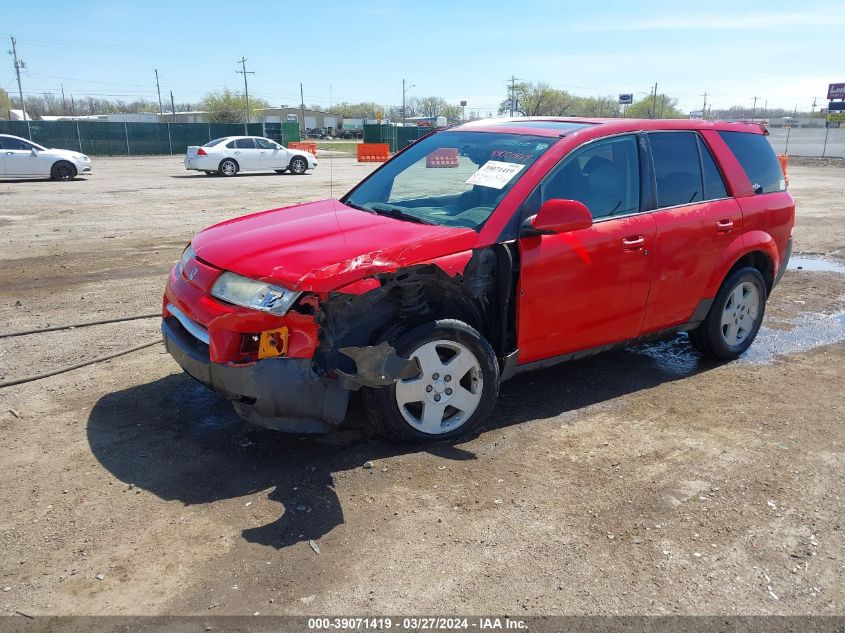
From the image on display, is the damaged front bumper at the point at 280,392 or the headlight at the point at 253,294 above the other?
the headlight at the point at 253,294

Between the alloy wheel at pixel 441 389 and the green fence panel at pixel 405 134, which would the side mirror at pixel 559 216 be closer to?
the alloy wheel at pixel 441 389

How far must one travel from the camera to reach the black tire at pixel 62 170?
21.8 metres

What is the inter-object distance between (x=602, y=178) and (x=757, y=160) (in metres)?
1.90

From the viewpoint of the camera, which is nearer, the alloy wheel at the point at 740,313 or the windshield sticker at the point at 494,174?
the windshield sticker at the point at 494,174

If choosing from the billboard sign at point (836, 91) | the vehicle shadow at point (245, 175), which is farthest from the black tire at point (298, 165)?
the billboard sign at point (836, 91)

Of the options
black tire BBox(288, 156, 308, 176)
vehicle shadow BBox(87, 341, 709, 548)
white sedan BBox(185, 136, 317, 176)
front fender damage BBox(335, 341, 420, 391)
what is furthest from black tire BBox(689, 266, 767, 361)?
black tire BBox(288, 156, 308, 176)

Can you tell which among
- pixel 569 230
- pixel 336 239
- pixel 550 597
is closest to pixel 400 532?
pixel 550 597

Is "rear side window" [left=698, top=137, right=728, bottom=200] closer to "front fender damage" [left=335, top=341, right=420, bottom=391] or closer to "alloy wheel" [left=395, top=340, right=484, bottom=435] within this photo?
"alloy wheel" [left=395, top=340, right=484, bottom=435]

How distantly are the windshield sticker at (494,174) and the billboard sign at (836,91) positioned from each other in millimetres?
60020

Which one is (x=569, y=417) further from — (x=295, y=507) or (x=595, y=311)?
(x=295, y=507)

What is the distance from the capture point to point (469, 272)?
3.93m

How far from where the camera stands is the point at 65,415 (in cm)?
432

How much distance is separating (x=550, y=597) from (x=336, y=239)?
216 cm

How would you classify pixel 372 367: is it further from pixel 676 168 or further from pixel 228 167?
pixel 228 167
